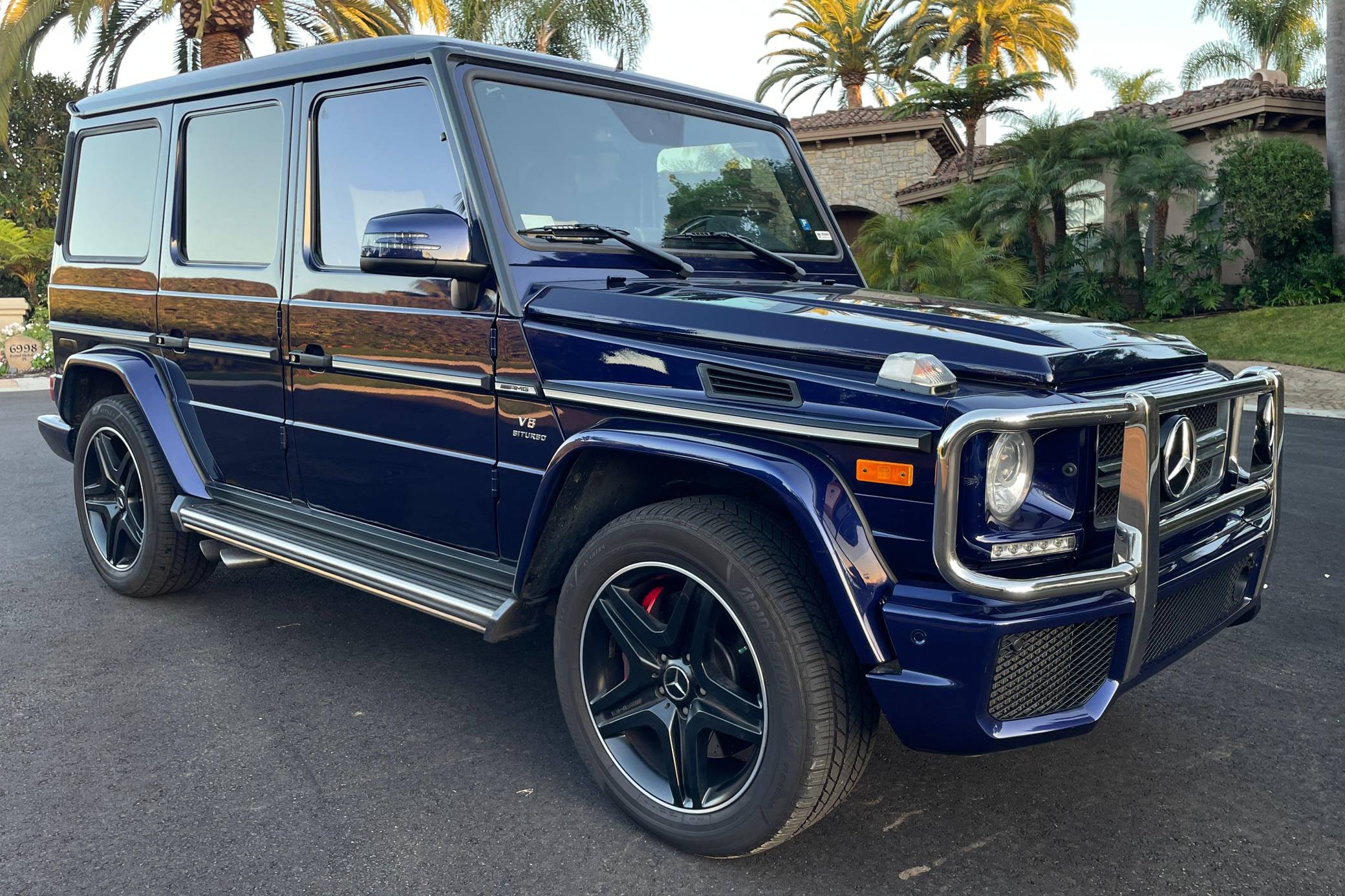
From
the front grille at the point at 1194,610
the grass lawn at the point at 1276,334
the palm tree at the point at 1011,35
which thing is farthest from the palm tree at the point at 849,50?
the front grille at the point at 1194,610

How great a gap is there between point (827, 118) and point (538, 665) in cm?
2527

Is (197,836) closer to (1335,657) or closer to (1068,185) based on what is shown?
(1335,657)

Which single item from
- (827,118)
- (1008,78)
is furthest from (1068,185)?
(827,118)

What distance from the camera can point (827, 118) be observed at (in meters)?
27.4

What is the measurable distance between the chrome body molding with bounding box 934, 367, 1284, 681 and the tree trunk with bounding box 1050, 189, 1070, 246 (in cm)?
1801

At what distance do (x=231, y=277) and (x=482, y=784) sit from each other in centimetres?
219

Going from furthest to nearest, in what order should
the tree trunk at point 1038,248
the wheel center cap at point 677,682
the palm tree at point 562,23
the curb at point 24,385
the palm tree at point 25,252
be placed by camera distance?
the palm tree at point 562,23 → the tree trunk at point 1038,248 → the palm tree at point 25,252 → the curb at point 24,385 → the wheel center cap at point 677,682

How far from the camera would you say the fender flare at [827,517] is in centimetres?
246

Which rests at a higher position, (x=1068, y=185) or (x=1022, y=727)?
(x=1068, y=185)

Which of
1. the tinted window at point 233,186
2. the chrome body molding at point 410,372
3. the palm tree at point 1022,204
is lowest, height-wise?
the chrome body molding at point 410,372

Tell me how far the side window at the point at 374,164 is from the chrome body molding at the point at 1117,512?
1804 mm

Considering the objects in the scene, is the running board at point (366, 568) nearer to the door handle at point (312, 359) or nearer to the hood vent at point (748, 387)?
the door handle at point (312, 359)

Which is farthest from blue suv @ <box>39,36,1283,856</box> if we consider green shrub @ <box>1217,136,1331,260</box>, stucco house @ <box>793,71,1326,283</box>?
stucco house @ <box>793,71,1326,283</box>

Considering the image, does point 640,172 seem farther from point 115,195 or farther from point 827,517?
point 115,195
